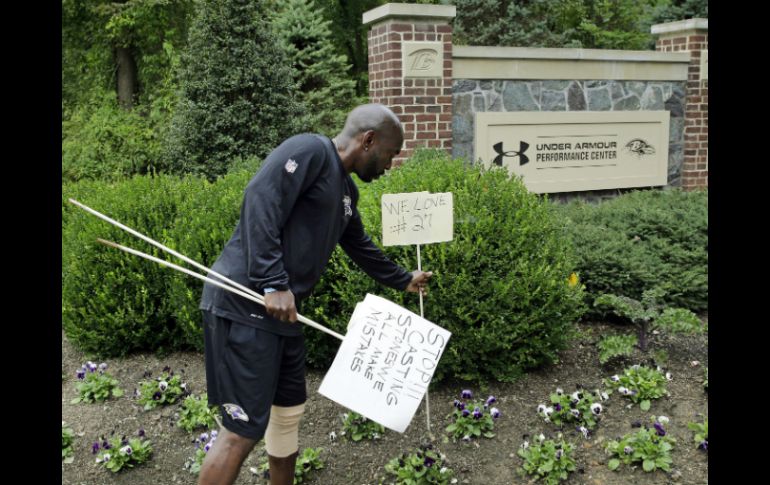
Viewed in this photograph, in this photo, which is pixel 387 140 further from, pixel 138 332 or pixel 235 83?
pixel 235 83

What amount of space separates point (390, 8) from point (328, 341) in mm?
4327

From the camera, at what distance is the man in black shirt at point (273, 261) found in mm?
2537

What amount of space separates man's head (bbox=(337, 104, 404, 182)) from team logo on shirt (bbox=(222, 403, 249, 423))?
3.33 feet

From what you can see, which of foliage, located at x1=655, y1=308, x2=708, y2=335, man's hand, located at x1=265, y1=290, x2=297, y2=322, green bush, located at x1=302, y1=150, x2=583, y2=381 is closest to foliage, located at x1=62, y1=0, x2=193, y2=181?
green bush, located at x1=302, y1=150, x2=583, y2=381

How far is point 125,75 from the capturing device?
15.8m

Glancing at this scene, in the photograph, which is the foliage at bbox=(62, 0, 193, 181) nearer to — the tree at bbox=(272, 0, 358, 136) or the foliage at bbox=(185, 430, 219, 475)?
the tree at bbox=(272, 0, 358, 136)

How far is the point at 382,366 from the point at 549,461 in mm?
1127

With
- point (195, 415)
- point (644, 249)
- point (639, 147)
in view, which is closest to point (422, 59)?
point (644, 249)

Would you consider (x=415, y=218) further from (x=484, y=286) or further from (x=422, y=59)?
(x=422, y=59)

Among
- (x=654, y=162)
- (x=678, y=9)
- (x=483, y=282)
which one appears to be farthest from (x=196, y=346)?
(x=678, y=9)

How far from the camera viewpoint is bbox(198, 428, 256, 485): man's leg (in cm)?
266

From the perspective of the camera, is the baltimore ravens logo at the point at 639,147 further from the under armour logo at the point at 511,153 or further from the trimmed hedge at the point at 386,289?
the trimmed hedge at the point at 386,289

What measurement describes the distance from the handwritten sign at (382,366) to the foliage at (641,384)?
1701 millimetres

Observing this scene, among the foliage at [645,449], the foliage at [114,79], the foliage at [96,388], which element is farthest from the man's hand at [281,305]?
the foliage at [114,79]
